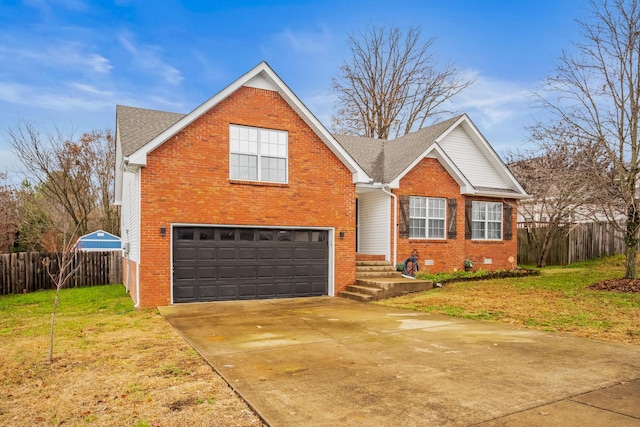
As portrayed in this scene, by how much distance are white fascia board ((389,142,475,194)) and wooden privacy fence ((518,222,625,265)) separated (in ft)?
23.1

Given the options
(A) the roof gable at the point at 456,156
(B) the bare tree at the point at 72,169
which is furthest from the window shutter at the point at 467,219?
(B) the bare tree at the point at 72,169

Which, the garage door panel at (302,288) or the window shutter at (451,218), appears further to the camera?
the window shutter at (451,218)

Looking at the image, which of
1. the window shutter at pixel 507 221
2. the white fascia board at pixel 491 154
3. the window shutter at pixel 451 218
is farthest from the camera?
the window shutter at pixel 507 221

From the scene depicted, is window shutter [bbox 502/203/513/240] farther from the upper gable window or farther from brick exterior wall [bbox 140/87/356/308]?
the upper gable window

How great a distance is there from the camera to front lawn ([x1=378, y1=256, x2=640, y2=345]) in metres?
8.72

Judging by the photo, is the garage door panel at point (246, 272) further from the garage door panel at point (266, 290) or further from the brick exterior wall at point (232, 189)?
the brick exterior wall at point (232, 189)

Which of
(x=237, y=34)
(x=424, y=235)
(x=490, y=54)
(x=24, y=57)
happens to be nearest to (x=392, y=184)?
(x=424, y=235)

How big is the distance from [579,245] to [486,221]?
7.06 meters

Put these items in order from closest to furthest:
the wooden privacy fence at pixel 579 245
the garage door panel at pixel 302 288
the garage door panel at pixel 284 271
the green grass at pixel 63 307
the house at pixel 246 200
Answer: the green grass at pixel 63 307 → the house at pixel 246 200 → the garage door panel at pixel 284 271 → the garage door panel at pixel 302 288 → the wooden privacy fence at pixel 579 245

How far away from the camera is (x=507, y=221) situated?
19734 mm

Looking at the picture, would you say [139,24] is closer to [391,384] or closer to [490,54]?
[490,54]

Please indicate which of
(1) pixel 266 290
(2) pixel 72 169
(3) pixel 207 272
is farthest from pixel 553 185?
(2) pixel 72 169

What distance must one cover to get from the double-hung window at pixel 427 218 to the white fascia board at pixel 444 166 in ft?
3.33

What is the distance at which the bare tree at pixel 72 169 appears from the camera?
87.8 ft
